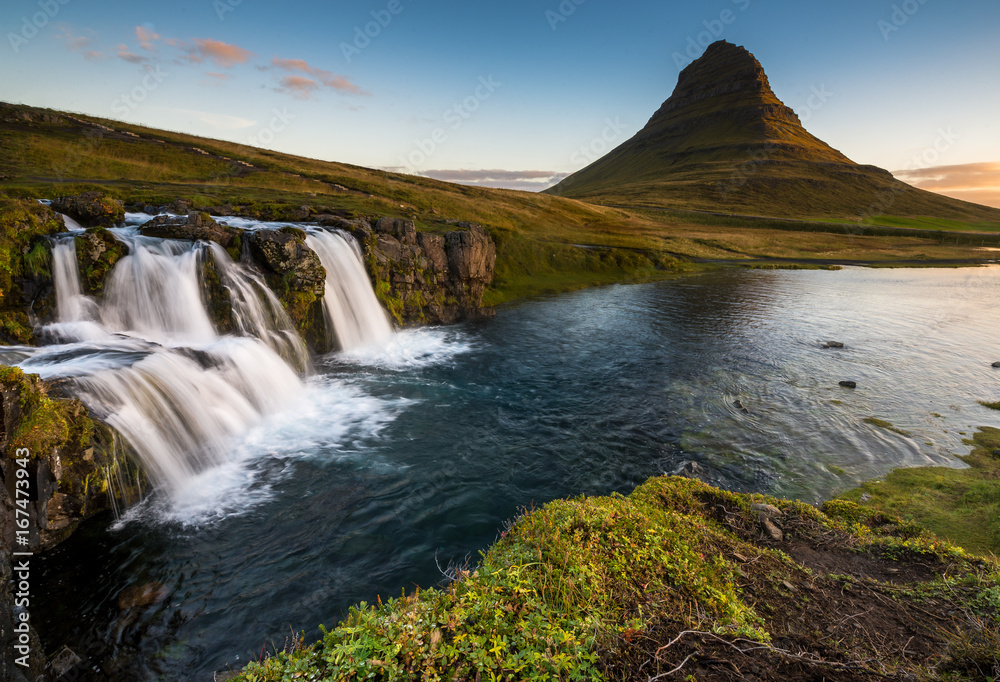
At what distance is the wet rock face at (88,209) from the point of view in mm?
21328

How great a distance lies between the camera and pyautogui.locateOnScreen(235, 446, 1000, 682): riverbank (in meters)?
4.88

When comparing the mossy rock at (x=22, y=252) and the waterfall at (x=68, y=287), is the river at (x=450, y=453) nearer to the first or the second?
the waterfall at (x=68, y=287)

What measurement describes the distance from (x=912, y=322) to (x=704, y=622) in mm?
41829

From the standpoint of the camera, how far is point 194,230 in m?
21.2

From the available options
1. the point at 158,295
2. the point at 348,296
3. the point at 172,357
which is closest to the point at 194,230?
the point at 158,295

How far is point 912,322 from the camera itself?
3412cm

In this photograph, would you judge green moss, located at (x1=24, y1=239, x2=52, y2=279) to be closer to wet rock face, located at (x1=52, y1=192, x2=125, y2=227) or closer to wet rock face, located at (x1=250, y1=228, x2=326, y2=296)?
wet rock face, located at (x1=52, y1=192, x2=125, y2=227)

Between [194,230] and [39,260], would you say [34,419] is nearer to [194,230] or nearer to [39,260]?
[39,260]

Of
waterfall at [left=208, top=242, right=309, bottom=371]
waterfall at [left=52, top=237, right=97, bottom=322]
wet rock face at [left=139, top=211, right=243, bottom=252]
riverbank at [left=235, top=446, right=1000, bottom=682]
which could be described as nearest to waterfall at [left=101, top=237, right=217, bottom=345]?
waterfall at [left=52, top=237, right=97, bottom=322]

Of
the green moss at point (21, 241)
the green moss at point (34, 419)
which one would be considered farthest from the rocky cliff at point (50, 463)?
the green moss at point (21, 241)

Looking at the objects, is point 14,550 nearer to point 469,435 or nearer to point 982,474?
point 469,435

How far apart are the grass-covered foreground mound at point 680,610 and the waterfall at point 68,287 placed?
57.1ft

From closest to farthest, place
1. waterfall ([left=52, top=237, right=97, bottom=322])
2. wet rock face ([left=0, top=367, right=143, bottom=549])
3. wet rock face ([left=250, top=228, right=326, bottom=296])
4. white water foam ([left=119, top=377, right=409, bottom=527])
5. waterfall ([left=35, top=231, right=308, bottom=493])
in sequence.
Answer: wet rock face ([left=0, top=367, right=143, bottom=549])
white water foam ([left=119, top=377, right=409, bottom=527])
waterfall ([left=35, top=231, right=308, bottom=493])
waterfall ([left=52, top=237, right=97, bottom=322])
wet rock face ([left=250, top=228, right=326, bottom=296])

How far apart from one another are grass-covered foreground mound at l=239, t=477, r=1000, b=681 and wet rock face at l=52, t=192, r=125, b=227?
25158 mm
